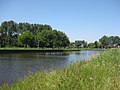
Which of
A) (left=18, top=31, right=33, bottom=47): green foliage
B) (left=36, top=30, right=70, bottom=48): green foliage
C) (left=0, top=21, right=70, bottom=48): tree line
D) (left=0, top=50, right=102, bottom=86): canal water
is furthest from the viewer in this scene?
(left=36, top=30, right=70, bottom=48): green foliage

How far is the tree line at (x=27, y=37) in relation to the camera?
11525cm

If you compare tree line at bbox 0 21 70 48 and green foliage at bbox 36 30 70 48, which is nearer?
tree line at bbox 0 21 70 48

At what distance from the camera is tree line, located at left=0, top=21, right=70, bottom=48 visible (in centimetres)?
11525

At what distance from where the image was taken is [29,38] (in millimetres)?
113062

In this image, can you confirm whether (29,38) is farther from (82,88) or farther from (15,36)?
(82,88)

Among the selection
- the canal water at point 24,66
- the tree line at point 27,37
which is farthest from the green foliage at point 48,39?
the canal water at point 24,66

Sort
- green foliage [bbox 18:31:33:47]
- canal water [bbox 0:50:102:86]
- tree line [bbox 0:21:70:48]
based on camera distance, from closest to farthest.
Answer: canal water [bbox 0:50:102:86] < green foliage [bbox 18:31:33:47] < tree line [bbox 0:21:70:48]

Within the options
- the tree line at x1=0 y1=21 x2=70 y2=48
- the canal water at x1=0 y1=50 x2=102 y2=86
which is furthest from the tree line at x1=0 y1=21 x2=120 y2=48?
the canal water at x1=0 y1=50 x2=102 y2=86

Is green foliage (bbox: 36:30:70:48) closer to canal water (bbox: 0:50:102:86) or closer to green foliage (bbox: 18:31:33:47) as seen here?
green foliage (bbox: 18:31:33:47)

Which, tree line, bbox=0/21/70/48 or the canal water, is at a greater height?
tree line, bbox=0/21/70/48

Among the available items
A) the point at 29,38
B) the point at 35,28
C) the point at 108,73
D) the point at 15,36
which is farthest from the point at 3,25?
the point at 108,73

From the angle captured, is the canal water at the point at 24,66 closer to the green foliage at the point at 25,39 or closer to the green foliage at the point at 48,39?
the green foliage at the point at 25,39

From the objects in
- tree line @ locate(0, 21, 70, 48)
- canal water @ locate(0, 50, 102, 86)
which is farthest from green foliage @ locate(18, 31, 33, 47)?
canal water @ locate(0, 50, 102, 86)

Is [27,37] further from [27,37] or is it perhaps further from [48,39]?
[48,39]
